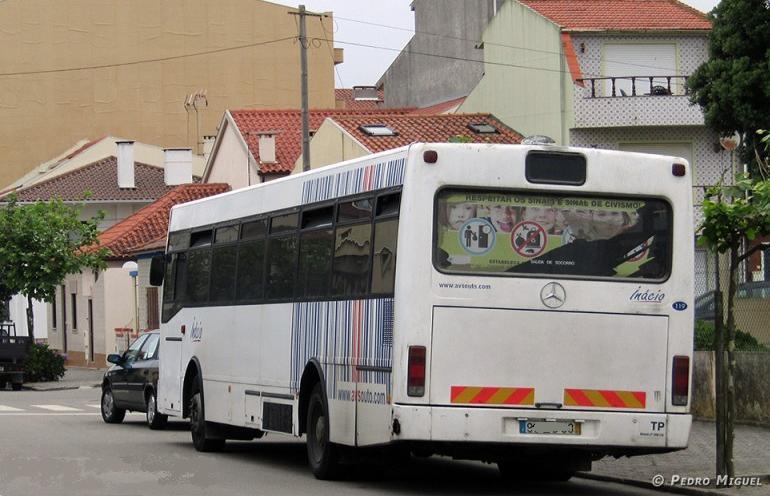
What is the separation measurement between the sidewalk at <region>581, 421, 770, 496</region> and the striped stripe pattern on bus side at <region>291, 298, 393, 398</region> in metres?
3.04

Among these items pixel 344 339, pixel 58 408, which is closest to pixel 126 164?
pixel 58 408

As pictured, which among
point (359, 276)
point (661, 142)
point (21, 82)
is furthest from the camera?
point (21, 82)

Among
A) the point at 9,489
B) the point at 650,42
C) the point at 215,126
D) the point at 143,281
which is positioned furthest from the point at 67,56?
the point at 9,489

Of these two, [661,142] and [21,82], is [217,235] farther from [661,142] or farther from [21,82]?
[21,82]

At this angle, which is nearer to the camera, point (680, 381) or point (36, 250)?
point (680, 381)

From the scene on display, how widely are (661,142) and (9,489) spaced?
33.6m

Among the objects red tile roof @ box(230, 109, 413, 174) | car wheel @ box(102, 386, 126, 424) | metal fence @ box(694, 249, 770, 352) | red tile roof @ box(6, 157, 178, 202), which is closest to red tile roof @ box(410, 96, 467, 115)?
red tile roof @ box(230, 109, 413, 174)

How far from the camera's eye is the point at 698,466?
16.2 metres

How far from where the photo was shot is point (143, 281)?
54219 mm

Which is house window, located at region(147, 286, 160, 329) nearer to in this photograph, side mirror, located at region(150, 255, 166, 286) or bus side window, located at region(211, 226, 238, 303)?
side mirror, located at region(150, 255, 166, 286)

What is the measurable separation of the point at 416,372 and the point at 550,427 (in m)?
1.22

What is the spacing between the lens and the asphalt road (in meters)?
14.8

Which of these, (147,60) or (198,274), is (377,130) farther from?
(147,60)

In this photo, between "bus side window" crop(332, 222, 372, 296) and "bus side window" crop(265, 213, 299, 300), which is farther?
"bus side window" crop(265, 213, 299, 300)
